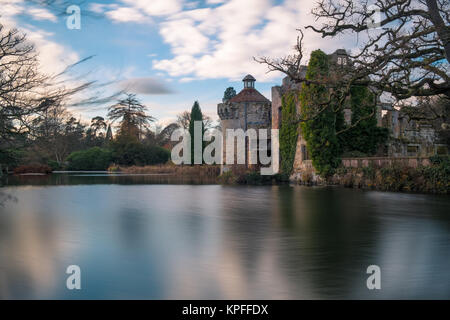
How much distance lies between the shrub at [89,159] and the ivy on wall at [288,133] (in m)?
30.4

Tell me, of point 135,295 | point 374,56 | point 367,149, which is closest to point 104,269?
point 135,295

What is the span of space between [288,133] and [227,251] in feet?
64.0

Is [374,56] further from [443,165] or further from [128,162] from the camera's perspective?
[128,162]

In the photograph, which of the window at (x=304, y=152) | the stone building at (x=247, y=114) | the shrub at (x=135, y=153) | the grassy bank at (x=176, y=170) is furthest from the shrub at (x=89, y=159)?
the window at (x=304, y=152)

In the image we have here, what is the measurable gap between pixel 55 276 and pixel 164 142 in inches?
2364

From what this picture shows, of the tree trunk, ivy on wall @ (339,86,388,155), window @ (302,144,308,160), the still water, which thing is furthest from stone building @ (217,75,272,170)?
the tree trunk

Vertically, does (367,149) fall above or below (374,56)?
below

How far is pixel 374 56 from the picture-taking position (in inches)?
435

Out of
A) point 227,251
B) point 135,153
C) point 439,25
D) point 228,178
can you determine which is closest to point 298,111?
point 228,178

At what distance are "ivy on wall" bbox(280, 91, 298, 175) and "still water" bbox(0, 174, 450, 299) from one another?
12669 millimetres

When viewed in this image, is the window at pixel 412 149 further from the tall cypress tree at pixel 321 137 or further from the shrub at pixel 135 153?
the shrub at pixel 135 153

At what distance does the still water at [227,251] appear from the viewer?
4.83m

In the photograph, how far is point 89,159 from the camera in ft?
166

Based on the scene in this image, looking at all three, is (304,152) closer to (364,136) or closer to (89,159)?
(364,136)
